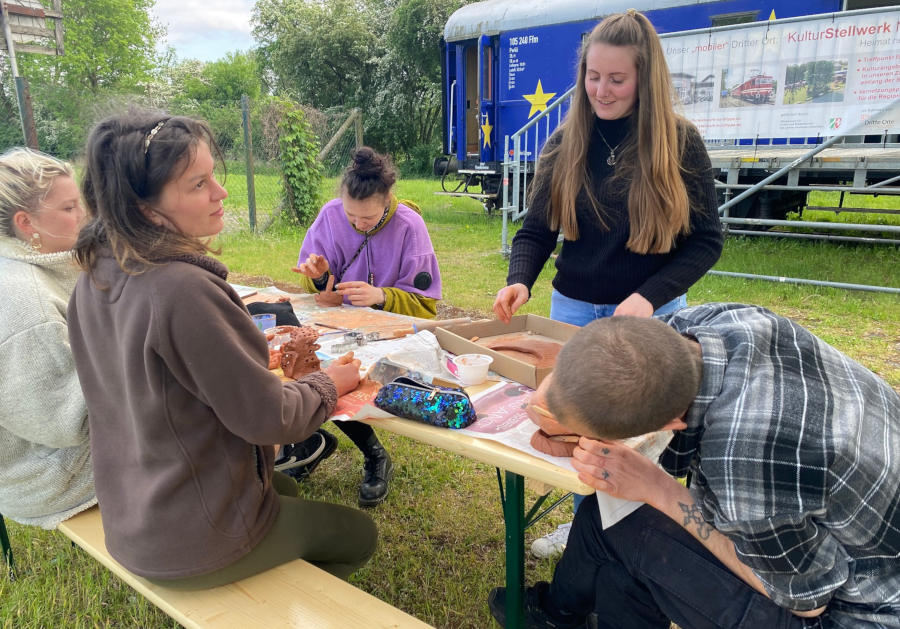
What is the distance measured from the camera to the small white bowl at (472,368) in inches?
75.5

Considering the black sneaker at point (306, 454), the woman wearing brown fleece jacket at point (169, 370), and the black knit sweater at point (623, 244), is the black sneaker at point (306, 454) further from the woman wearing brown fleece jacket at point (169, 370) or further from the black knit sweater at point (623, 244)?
the black knit sweater at point (623, 244)

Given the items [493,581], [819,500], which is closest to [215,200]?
[819,500]

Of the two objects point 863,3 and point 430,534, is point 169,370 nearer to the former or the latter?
point 430,534

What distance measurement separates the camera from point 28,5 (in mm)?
5324

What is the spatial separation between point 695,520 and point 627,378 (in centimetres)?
54

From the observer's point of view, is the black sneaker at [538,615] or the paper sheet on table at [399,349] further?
the paper sheet on table at [399,349]

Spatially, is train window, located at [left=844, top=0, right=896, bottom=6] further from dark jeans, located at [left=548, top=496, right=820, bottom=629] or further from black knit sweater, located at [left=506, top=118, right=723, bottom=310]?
dark jeans, located at [left=548, top=496, right=820, bottom=629]

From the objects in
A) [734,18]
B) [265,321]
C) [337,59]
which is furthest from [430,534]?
[337,59]

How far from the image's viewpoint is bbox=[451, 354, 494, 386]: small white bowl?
1917 millimetres

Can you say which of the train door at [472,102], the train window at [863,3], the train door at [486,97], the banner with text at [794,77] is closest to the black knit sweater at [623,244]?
the banner with text at [794,77]

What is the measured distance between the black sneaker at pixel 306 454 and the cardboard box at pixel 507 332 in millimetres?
1367

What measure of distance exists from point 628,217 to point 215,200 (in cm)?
143

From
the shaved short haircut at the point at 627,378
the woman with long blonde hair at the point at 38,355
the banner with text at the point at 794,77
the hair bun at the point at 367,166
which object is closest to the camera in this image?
the shaved short haircut at the point at 627,378

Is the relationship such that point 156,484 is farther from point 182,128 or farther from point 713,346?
point 713,346
